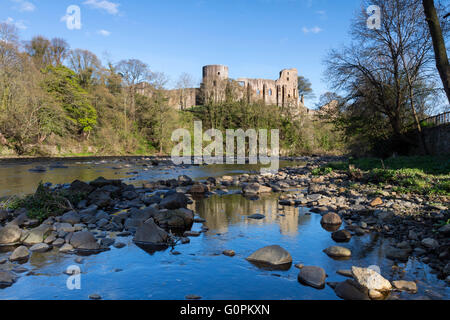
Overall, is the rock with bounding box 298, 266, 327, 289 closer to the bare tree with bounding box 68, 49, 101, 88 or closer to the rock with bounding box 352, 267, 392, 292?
the rock with bounding box 352, 267, 392, 292

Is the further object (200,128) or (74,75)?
(200,128)

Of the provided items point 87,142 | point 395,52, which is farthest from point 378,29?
point 87,142

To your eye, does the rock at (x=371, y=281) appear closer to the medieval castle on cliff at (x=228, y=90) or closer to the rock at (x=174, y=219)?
the rock at (x=174, y=219)

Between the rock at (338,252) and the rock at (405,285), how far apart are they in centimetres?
110

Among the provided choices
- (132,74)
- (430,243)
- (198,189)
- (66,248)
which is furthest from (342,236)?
(132,74)

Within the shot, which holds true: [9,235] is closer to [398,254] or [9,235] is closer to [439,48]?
[398,254]

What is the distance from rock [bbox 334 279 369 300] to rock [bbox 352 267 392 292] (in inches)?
3.9

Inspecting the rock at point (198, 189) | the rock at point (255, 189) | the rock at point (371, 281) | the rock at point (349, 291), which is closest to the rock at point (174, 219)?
the rock at point (349, 291)

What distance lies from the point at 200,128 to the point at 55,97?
23.3 metres

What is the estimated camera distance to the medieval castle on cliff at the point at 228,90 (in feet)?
181

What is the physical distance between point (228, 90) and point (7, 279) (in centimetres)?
5352

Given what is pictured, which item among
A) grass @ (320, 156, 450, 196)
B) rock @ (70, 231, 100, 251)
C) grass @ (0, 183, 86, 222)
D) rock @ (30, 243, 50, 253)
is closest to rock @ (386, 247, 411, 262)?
grass @ (320, 156, 450, 196)
